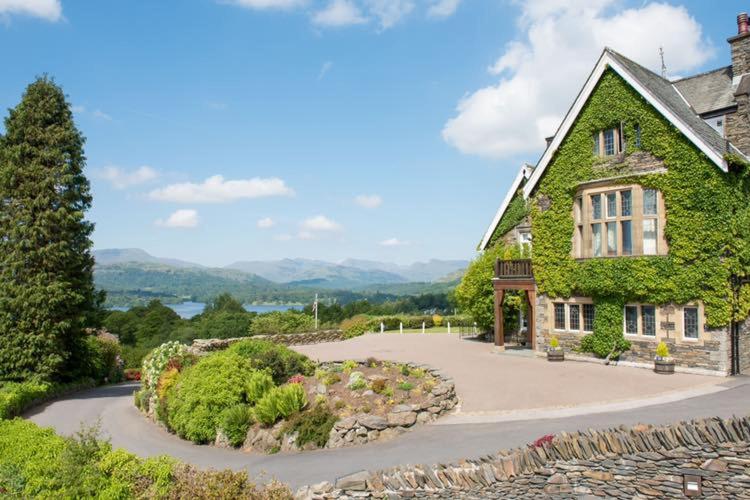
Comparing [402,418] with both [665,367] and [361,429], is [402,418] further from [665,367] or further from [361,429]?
[665,367]

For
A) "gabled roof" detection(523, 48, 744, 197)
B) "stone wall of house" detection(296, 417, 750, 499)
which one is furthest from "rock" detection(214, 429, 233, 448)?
"gabled roof" detection(523, 48, 744, 197)

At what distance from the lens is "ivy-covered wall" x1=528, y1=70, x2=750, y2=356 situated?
63.4 feet

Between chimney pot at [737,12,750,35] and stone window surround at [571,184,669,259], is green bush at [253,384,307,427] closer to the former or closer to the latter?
stone window surround at [571,184,669,259]

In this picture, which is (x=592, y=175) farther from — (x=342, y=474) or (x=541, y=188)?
(x=342, y=474)

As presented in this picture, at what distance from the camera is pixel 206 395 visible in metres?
16.1

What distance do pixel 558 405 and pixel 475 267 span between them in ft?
57.8

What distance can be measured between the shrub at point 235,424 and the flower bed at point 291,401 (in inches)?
1.1

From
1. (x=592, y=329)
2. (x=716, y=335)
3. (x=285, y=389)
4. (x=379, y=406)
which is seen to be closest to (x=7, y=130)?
(x=285, y=389)

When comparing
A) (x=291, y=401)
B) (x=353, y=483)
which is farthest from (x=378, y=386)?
(x=353, y=483)

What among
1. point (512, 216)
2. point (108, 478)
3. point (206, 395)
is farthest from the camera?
point (512, 216)

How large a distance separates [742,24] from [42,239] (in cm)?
3250

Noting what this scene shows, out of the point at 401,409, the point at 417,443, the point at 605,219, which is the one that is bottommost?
the point at 417,443

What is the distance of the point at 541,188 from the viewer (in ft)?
83.4

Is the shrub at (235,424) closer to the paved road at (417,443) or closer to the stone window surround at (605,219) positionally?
the paved road at (417,443)
